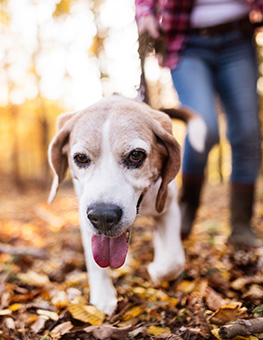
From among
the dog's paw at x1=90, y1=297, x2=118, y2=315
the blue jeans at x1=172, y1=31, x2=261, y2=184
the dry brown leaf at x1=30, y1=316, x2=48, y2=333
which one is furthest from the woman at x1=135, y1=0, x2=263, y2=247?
the dry brown leaf at x1=30, y1=316, x2=48, y2=333

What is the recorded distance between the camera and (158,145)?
210cm

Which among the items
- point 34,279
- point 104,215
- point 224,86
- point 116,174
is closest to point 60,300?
point 34,279

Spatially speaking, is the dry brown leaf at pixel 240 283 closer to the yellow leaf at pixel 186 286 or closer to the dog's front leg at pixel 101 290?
the yellow leaf at pixel 186 286

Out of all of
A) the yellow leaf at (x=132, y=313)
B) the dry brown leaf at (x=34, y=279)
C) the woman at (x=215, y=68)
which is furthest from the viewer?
the woman at (x=215, y=68)

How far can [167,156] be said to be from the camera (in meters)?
2.15

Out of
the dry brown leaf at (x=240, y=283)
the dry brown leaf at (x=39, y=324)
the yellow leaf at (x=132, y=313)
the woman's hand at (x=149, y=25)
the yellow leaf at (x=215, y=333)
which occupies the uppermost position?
the woman's hand at (x=149, y=25)

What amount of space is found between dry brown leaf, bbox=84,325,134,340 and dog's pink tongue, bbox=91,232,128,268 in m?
0.32

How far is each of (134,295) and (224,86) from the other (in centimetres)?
185

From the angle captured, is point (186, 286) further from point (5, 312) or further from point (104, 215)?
point (5, 312)

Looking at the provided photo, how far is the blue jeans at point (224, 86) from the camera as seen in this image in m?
2.71

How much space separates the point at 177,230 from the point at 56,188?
0.91 m

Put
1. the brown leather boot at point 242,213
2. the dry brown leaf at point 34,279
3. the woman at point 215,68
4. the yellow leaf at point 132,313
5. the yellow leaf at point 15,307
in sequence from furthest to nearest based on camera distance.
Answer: the brown leather boot at point 242,213
the woman at point 215,68
the dry brown leaf at point 34,279
the yellow leaf at point 15,307
the yellow leaf at point 132,313

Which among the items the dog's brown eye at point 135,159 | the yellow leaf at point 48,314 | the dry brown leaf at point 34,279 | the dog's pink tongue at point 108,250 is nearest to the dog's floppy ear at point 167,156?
the dog's brown eye at point 135,159

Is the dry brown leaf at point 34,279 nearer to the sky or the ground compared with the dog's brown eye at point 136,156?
nearer to the ground
